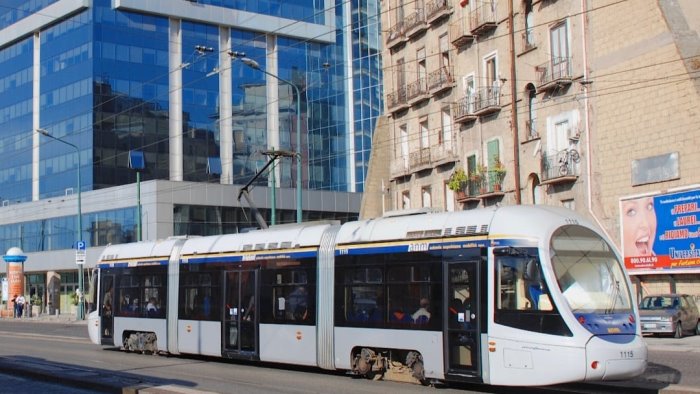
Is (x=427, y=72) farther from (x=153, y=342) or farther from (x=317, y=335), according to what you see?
(x=317, y=335)

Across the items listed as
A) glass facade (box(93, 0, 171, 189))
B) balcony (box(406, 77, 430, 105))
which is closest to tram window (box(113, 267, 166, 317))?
balcony (box(406, 77, 430, 105))

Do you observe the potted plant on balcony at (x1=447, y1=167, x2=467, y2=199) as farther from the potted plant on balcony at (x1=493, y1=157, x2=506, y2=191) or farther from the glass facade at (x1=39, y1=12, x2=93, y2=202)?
the glass facade at (x1=39, y1=12, x2=93, y2=202)

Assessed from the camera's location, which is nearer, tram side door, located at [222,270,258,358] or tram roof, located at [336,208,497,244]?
tram roof, located at [336,208,497,244]

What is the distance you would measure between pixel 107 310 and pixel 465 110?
19.0 metres

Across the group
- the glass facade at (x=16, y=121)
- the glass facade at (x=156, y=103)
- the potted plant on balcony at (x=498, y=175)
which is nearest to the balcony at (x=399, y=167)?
the potted plant on balcony at (x=498, y=175)

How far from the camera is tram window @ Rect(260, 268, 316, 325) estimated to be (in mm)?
17672

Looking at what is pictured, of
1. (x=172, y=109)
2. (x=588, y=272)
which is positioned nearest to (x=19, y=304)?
(x=172, y=109)

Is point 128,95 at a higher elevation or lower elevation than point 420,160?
higher

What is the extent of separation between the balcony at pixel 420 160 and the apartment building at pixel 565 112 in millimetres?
76

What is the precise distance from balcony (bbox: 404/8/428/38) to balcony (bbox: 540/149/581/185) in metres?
11.0

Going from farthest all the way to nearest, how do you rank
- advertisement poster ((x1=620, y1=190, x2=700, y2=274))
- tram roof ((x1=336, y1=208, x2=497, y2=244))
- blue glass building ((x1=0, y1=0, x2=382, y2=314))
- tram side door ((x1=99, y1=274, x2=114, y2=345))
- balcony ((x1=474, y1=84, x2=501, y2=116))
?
blue glass building ((x1=0, y1=0, x2=382, y2=314)), balcony ((x1=474, y1=84, x2=501, y2=116)), advertisement poster ((x1=620, y1=190, x2=700, y2=274)), tram side door ((x1=99, y1=274, x2=114, y2=345)), tram roof ((x1=336, y1=208, x2=497, y2=244))

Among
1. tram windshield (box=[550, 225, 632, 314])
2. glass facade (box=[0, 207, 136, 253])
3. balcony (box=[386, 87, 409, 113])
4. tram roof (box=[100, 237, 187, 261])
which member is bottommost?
tram windshield (box=[550, 225, 632, 314])

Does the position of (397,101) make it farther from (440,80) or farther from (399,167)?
(440,80)

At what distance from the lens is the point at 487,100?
36.6m
